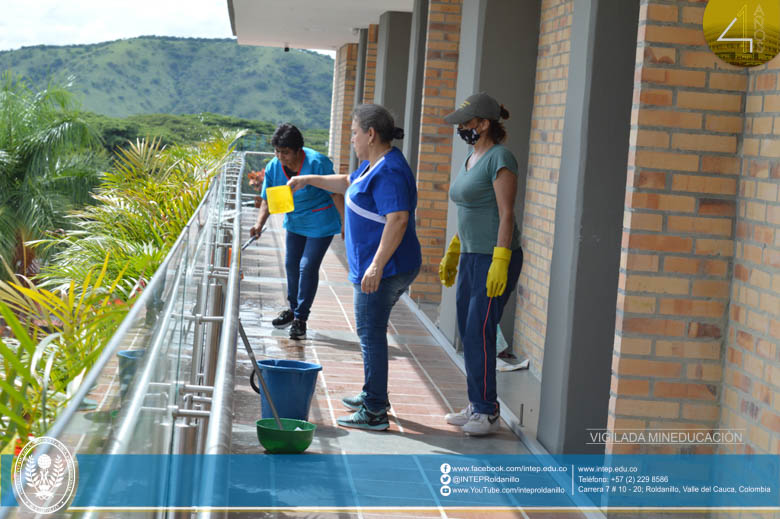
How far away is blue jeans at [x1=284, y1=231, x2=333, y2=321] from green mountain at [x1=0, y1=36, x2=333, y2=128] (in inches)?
2503

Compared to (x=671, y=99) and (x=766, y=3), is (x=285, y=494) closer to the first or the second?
(x=671, y=99)

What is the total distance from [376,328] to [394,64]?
25.9 feet

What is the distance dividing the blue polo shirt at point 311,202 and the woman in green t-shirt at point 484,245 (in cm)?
210

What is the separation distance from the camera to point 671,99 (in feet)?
11.9

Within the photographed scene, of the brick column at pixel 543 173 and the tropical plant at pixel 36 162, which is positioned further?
the tropical plant at pixel 36 162

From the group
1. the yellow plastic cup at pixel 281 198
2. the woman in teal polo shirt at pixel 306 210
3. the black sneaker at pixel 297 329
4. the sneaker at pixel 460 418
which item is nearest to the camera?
the sneaker at pixel 460 418

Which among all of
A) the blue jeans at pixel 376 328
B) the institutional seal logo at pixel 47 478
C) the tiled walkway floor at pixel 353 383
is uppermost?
the institutional seal logo at pixel 47 478

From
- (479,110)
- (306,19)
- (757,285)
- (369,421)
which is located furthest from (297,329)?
(306,19)

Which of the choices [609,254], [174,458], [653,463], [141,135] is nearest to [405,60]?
[609,254]

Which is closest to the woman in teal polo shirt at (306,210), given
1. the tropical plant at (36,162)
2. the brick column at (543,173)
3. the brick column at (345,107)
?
the brick column at (543,173)

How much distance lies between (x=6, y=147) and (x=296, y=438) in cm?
1499

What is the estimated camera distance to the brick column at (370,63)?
15.0m

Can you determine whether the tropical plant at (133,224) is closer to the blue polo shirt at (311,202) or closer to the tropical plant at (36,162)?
the blue polo shirt at (311,202)

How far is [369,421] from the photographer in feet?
16.3
